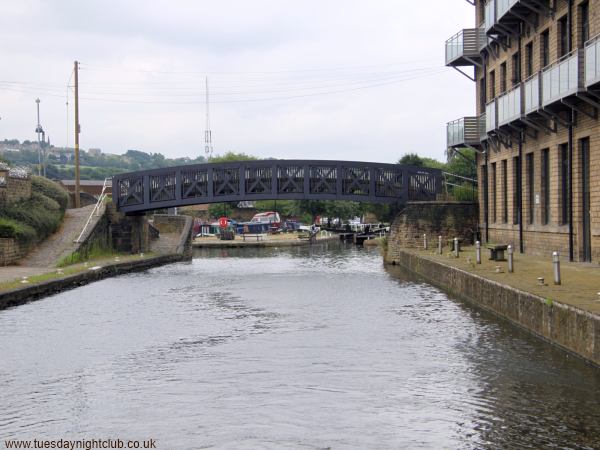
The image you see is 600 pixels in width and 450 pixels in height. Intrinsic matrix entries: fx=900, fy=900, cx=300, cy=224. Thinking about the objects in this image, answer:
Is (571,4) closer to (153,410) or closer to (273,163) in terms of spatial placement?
(153,410)

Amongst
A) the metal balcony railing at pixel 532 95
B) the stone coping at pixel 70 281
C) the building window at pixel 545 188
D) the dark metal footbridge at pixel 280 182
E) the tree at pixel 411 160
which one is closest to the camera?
the stone coping at pixel 70 281

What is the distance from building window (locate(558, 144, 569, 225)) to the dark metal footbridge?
66.7ft

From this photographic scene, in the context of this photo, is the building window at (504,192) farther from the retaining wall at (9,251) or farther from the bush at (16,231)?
the retaining wall at (9,251)

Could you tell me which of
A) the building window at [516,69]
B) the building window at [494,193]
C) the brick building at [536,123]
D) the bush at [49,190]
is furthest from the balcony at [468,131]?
the bush at [49,190]

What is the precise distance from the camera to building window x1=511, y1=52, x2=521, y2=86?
34906 millimetres

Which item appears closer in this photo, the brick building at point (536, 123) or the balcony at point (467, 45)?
the brick building at point (536, 123)

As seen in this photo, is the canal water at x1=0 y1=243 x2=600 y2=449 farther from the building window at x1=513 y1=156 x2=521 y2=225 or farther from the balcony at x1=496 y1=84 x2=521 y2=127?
the building window at x1=513 y1=156 x2=521 y2=225

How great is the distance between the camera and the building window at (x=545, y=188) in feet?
103

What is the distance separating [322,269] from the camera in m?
43.1

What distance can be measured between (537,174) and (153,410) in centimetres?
2257

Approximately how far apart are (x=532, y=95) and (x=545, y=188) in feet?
13.4

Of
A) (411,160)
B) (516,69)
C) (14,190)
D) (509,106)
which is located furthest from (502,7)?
(411,160)

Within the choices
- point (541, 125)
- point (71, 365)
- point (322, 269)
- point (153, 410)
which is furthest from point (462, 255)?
point (153, 410)

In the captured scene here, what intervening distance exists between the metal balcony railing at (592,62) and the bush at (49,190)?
1144 inches
